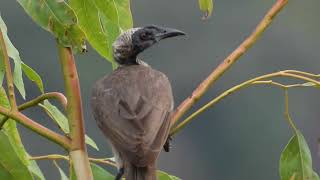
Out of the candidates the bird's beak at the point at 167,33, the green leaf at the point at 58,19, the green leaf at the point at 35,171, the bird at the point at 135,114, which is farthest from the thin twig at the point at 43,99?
the bird's beak at the point at 167,33

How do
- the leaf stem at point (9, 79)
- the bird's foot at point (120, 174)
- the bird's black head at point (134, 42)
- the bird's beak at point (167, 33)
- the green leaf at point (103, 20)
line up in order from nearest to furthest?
the leaf stem at point (9, 79) < the green leaf at point (103, 20) < the bird's foot at point (120, 174) < the bird's beak at point (167, 33) < the bird's black head at point (134, 42)

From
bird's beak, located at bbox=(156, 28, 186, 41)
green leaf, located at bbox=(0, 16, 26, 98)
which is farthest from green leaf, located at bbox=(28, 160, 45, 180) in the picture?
bird's beak, located at bbox=(156, 28, 186, 41)

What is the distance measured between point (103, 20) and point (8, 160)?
0.71 metres

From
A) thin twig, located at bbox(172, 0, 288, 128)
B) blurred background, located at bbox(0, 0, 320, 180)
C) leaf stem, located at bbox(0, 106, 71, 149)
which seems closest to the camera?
leaf stem, located at bbox(0, 106, 71, 149)

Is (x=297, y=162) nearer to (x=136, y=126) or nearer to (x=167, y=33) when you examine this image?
(x=136, y=126)

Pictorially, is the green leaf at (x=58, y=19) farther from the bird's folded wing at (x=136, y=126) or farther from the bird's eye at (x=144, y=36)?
the bird's eye at (x=144, y=36)

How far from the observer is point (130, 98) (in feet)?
17.0

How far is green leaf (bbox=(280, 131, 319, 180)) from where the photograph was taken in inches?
193

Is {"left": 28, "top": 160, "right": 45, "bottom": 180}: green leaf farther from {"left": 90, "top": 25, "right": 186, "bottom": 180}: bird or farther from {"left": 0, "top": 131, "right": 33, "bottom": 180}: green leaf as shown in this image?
{"left": 90, "top": 25, "right": 186, "bottom": 180}: bird

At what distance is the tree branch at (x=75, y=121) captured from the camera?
4.04 meters

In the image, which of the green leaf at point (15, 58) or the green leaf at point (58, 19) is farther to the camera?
the green leaf at point (15, 58)

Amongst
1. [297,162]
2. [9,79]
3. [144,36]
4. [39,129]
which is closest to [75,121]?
[39,129]

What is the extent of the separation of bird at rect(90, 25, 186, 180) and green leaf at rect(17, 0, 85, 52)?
561 millimetres

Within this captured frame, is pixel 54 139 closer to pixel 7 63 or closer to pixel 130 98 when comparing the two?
pixel 7 63
